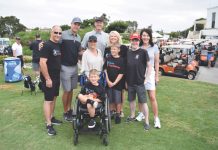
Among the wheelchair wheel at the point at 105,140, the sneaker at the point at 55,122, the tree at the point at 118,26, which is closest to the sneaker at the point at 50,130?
the sneaker at the point at 55,122

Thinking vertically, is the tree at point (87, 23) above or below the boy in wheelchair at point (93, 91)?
above

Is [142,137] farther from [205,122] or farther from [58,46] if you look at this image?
[58,46]

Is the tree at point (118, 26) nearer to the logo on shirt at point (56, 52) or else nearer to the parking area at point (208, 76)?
the parking area at point (208, 76)

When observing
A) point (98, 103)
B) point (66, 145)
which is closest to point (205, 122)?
point (98, 103)

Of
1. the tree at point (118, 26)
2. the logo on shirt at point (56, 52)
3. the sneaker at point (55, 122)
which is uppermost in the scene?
the tree at point (118, 26)

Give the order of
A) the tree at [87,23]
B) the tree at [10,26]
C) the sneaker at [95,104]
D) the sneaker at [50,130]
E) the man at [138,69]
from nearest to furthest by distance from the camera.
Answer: the sneaker at [95,104] < the sneaker at [50,130] < the man at [138,69] < the tree at [87,23] < the tree at [10,26]

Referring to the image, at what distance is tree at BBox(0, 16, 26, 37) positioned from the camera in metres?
68.1

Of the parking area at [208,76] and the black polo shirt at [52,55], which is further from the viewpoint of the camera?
the parking area at [208,76]

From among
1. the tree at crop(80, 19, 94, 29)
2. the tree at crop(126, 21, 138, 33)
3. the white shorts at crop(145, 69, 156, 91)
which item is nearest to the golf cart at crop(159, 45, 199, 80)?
the white shorts at crop(145, 69, 156, 91)

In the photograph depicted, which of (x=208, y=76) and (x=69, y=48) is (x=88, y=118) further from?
(x=208, y=76)

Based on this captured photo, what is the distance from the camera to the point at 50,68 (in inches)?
197

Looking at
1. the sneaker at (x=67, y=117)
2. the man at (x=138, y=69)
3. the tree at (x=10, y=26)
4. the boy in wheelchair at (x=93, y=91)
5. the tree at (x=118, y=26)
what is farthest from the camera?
the tree at (x=10, y=26)

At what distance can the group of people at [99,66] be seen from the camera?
4957 mm

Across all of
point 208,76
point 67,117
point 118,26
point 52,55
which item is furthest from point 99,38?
point 118,26
